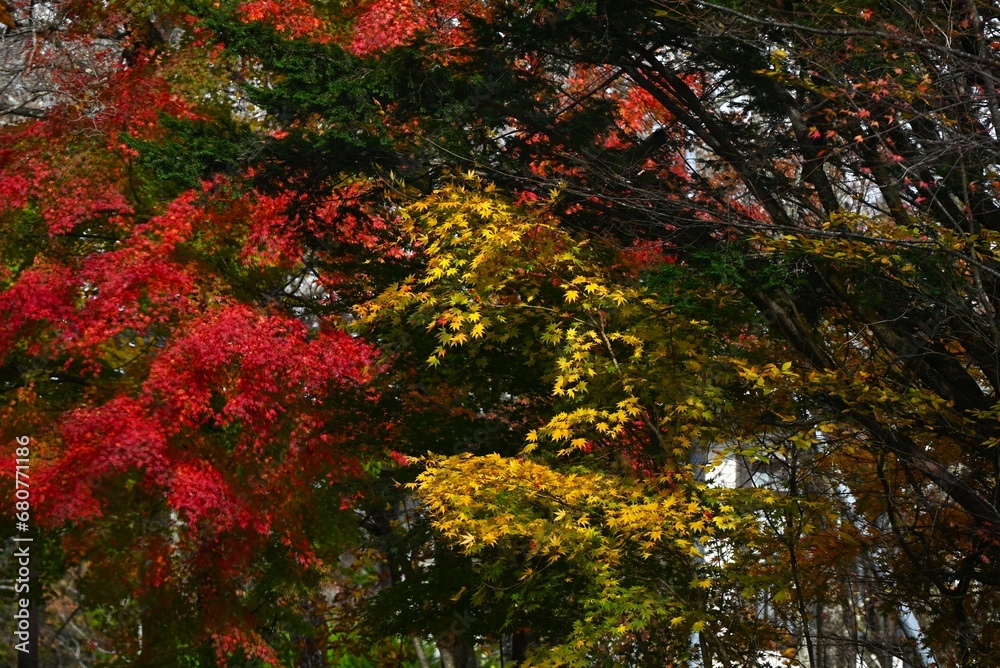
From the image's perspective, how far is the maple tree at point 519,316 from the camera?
8.24m

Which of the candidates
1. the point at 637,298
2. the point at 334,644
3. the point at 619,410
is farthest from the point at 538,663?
the point at 334,644

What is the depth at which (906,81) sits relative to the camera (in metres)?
7.67

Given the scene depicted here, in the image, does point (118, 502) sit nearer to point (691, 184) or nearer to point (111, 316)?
point (111, 316)

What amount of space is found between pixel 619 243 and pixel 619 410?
223cm

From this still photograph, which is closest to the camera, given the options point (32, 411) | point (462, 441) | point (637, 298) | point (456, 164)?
point (637, 298)

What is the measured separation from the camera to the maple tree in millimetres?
8242

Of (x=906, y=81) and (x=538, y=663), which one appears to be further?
(x=538, y=663)

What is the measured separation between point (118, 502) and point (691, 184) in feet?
24.1

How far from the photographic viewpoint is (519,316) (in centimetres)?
941

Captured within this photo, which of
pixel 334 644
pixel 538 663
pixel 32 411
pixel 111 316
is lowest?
pixel 538 663

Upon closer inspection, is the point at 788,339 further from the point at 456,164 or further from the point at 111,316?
the point at 111,316

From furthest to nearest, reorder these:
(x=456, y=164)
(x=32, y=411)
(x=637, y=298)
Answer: (x=32, y=411) → (x=456, y=164) → (x=637, y=298)

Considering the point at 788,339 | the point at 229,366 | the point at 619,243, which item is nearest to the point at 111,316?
the point at 229,366

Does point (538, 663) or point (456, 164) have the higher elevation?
point (456, 164)
